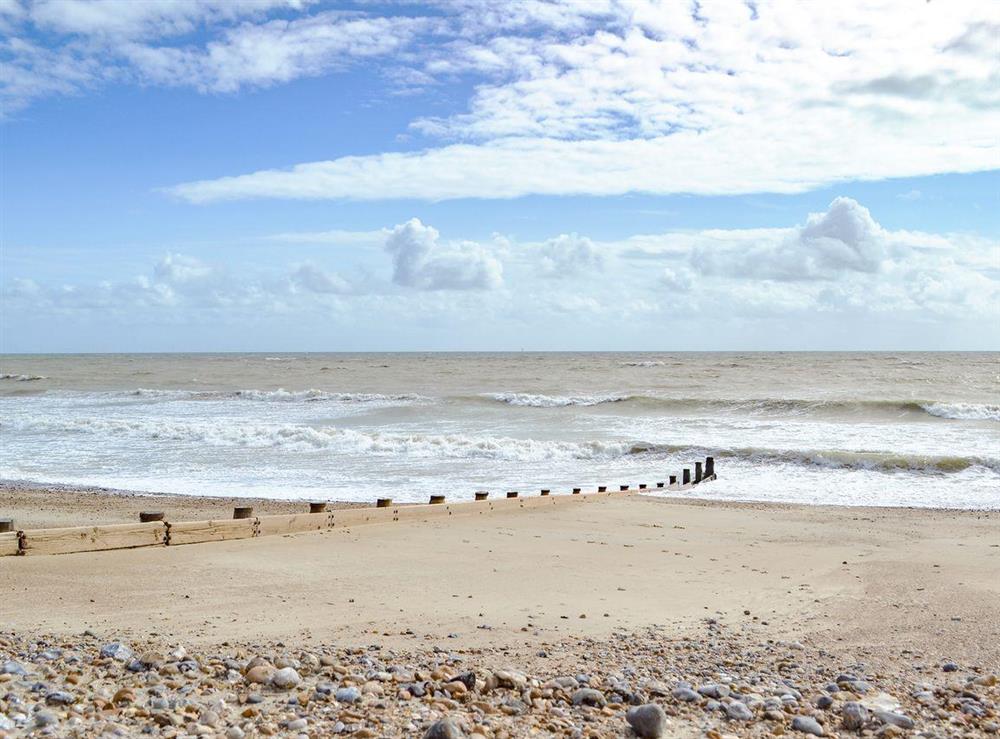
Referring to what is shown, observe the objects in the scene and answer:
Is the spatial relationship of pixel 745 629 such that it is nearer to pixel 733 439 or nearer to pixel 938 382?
pixel 733 439

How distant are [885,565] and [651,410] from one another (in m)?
27.7

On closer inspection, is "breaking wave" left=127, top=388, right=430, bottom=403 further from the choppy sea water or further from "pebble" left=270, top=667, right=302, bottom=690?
"pebble" left=270, top=667, right=302, bottom=690

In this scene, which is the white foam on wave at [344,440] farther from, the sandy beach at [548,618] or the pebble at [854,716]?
the pebble at [854,716]

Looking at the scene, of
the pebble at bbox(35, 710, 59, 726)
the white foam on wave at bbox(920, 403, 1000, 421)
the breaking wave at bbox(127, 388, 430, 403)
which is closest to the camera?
the pebble at bbox(35, 710, 59, 726)

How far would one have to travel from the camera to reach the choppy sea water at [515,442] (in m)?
17.4

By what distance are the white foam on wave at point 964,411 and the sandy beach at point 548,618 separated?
24983 mm

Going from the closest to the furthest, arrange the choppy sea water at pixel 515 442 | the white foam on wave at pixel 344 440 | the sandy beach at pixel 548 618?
the sandy beach at pixel 548 618, the choppy sea water at pixel 515 442, the white foam on wave at pixel 344 440

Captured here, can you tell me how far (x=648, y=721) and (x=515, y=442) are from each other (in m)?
19.3

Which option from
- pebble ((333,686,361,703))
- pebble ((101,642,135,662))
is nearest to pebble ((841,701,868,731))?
pebble ((333,686,361,703))

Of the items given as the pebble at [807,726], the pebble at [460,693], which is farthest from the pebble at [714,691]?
the pebble at [807,726]

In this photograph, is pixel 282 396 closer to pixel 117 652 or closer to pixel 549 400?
pixel 549 400

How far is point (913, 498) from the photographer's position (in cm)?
1616

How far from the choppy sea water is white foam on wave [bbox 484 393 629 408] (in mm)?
165

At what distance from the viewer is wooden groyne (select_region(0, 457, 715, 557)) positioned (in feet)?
26.0
